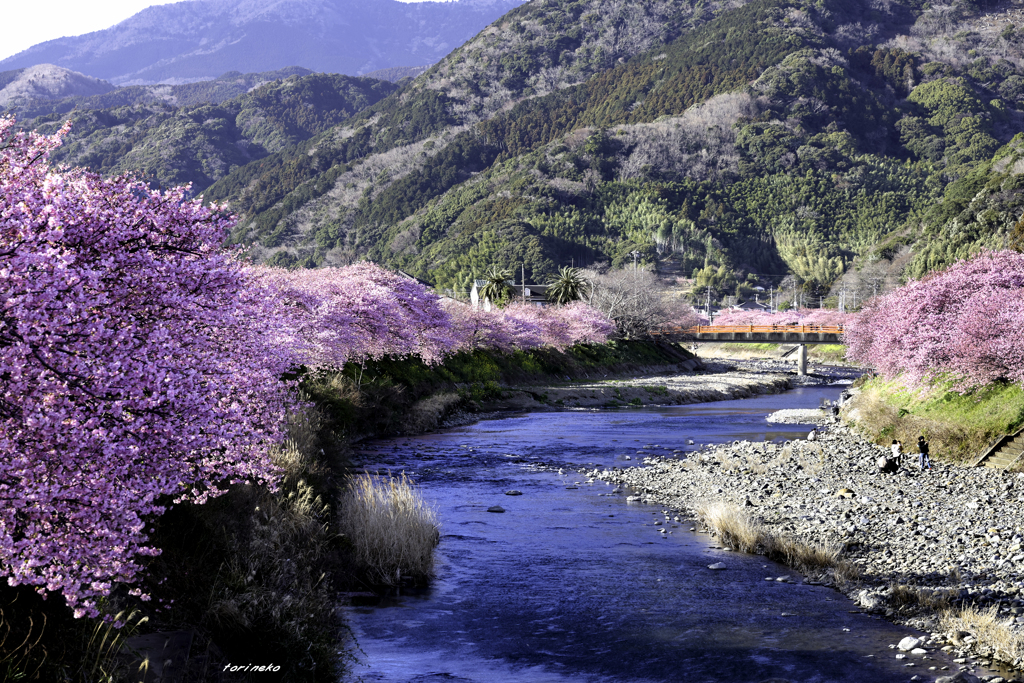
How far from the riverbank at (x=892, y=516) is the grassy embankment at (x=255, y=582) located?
9411mm

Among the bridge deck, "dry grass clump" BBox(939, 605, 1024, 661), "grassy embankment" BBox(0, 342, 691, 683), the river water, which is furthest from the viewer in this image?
the bridge deck

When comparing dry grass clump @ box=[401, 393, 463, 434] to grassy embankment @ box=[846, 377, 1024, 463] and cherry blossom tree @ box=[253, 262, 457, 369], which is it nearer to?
cherry blossom tree @ box=[253, 262, 457, 369]

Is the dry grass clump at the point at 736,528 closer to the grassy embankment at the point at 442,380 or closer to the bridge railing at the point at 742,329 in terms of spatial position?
the grassy embankment at the point at 442,380

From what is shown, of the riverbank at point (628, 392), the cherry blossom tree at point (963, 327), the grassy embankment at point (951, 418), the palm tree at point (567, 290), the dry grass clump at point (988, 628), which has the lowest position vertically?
the riverbank at point (628, 392)

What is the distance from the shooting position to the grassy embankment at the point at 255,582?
9.20 meters

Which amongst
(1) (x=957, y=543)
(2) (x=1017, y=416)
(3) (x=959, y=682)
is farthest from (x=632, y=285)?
(3) (x=959, y=682)

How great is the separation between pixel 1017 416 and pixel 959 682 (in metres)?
18.7

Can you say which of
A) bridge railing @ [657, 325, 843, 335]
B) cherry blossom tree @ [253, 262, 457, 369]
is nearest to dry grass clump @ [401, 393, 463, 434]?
cherry blossom tree @ [253, 262, 457, 369]

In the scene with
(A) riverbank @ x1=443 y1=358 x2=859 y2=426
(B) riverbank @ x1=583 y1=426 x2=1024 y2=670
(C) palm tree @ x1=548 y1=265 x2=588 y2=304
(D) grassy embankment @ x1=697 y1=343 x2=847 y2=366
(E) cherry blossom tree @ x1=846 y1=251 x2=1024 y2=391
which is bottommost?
(D) grassy embankment @ x1=697 y1=343 x2=847 y2=366

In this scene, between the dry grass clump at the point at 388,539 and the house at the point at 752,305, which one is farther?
the house at the point at 752,305

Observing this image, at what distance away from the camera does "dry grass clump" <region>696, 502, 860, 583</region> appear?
18.2m

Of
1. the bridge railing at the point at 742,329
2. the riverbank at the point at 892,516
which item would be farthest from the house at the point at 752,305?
the riverbank at the point at 892,516

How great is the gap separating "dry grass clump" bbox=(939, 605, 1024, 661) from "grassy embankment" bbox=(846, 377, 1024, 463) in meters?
15.1

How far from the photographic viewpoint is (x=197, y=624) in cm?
1156
